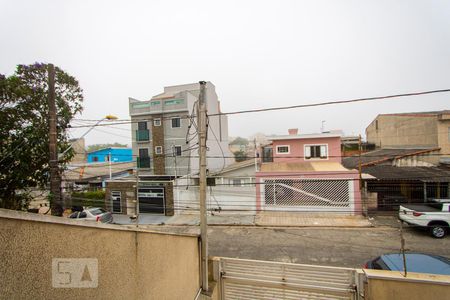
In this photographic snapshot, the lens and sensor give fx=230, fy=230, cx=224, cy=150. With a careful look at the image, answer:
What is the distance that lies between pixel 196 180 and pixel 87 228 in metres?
16.9

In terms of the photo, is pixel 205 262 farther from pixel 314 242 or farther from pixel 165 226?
pixel 165 226

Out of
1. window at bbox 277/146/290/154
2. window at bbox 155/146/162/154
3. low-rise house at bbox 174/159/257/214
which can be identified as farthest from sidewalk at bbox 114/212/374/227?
window at bbox 155/146/162/154

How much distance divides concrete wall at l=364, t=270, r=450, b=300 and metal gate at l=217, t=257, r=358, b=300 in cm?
38

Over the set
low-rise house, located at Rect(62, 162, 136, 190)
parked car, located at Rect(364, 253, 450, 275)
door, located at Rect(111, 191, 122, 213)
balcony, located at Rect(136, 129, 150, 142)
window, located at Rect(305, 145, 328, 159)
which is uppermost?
balcony, located at Rect(136, 129, 150, 142)

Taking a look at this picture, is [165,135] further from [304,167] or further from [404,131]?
[404,131]

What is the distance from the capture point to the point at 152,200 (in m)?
18.6

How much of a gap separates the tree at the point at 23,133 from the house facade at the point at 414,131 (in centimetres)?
2683

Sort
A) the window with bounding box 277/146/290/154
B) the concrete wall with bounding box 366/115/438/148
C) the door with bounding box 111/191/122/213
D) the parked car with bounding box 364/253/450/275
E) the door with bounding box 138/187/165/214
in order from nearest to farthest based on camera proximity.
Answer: the parked car with bounding box 364/253/450/275 < the door with bounding box 138/187/165/214 < the door with bounding box 111/191/122/213 < the window with bounding box 277/146/290/154 < the concrete wall with bounding box 366/115/438/148

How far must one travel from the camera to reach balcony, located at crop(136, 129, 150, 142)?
72.5ft

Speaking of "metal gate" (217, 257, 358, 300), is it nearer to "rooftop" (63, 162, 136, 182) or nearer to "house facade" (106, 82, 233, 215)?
"house facade" (106, 82, 233, 215)

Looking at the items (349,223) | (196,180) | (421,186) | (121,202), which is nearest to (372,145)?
(421,186)

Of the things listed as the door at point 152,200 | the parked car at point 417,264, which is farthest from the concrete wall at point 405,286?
the door at point 152,200

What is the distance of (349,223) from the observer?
1440 cm

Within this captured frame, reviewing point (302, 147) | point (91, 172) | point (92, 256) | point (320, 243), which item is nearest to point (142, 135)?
point (91, 172)
